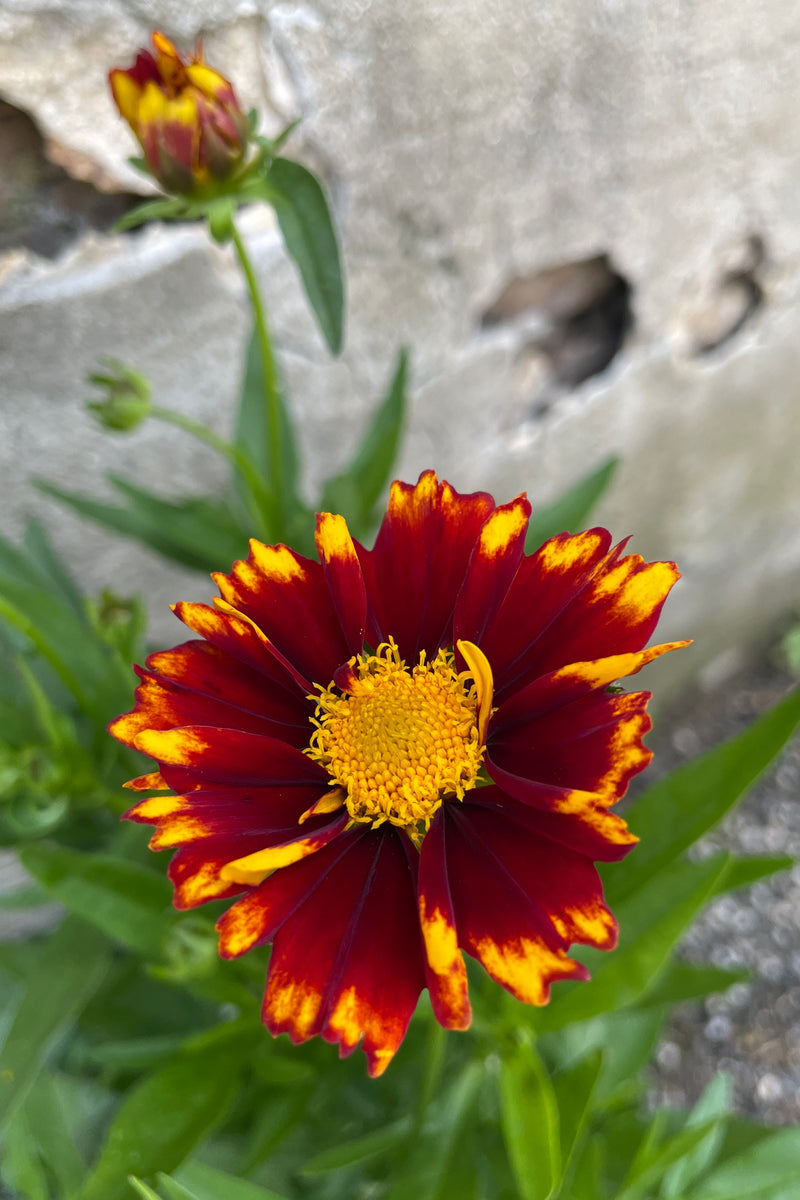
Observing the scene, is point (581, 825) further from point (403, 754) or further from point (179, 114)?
point (179, 114)

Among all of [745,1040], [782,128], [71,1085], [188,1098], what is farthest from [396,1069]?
[782,128]

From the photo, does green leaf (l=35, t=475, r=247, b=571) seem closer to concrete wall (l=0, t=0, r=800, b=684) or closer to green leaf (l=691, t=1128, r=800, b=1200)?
concrete wall (l=0, t=0, r=800, b=684)

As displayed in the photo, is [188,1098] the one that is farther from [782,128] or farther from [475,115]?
[782,128]

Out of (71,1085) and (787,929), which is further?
(787,929)

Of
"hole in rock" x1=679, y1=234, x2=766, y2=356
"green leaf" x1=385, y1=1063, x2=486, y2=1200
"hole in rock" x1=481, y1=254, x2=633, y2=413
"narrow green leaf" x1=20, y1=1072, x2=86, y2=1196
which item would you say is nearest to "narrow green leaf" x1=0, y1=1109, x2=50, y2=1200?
"narrow green leaf" x1=20, y1=1072, x2=86, y2=1196

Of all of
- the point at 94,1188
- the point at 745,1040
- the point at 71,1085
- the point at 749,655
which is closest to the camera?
the point at 94,1188

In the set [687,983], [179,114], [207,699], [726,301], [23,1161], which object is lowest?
[23,1161]

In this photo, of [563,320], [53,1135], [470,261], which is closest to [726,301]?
[563,320]
